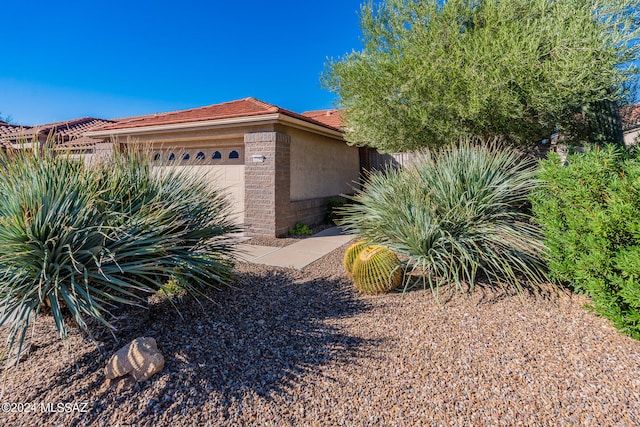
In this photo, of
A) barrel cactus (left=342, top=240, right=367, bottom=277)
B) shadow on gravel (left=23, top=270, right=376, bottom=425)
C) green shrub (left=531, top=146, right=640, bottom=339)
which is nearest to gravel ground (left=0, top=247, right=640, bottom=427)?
shadow on gravel (left=23, top=270, right=376, bottom=425)

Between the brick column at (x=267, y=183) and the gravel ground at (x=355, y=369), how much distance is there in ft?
14.8

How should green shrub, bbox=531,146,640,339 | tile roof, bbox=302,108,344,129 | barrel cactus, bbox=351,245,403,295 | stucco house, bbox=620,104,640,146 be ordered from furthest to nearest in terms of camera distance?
tile roof, bbox=302,108,344,129 < stucco house, bbox=620,104,640,146 < barrel cactus, bbox=351,245,403,295 < green shrub, bbox=531,146,640,339

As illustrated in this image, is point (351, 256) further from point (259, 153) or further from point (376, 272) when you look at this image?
point (259, 153)

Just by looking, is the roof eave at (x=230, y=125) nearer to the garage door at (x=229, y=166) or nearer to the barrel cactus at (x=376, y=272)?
the garage door at (x=229, y=166)

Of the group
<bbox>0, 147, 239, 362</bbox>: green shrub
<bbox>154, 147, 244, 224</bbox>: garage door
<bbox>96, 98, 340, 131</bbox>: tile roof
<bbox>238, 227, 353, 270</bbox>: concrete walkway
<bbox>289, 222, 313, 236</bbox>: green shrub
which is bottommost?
<bbox>238, 227, 353, 270</bbox>: concrete walkway

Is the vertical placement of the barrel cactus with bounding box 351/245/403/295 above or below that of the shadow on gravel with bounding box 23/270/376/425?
above

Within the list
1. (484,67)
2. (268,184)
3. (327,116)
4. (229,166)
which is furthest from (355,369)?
(327,116)

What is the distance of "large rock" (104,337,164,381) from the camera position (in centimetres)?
248

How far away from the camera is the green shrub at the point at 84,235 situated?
2.43m

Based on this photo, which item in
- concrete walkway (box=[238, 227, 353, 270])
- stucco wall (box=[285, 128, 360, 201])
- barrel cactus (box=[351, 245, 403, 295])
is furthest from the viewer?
stucco wall (box=[285, 128, 360, 201])

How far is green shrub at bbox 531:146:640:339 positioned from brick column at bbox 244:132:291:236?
230 inches

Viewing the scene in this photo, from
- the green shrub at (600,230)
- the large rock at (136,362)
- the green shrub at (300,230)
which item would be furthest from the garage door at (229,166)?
the green shrub at (600,230)

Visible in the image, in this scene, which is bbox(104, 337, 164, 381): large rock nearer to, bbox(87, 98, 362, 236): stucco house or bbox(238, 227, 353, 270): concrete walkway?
bbox(238, 227, 353, 270): concrete walkway

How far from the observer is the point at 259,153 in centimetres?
812
